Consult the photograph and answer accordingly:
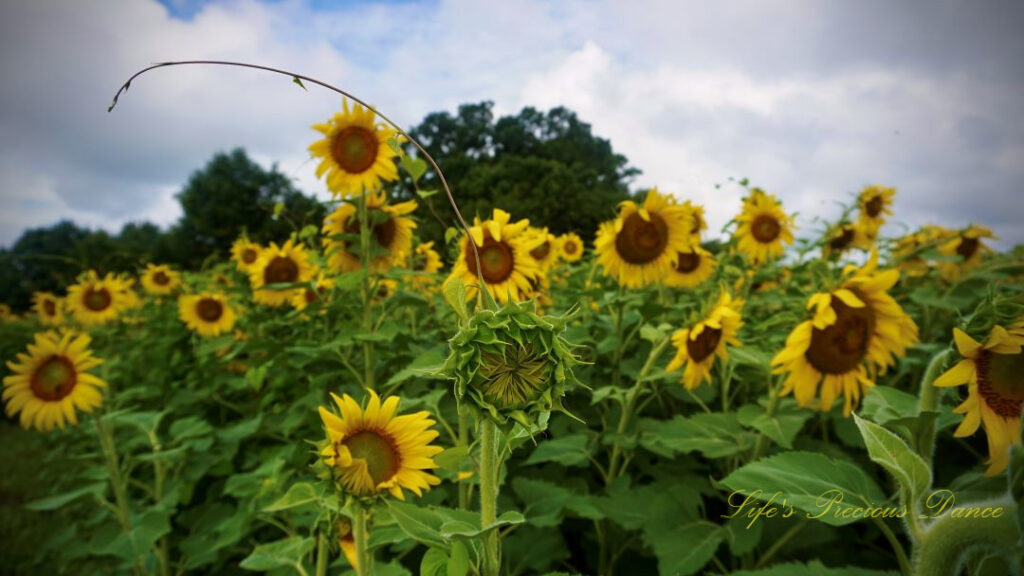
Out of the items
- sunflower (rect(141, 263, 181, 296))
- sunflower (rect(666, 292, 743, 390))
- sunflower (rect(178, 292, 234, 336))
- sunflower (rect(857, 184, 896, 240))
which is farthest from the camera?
sunflower (rect(141, 263, 181, 296))

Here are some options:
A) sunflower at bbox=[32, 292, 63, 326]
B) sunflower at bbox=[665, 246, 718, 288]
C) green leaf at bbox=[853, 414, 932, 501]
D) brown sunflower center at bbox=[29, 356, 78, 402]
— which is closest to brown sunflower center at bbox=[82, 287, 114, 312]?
sunflower at bbox=[32, 292, 63, 326]

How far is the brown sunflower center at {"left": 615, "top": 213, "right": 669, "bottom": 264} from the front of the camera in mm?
2822

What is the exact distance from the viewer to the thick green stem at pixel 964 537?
0.73 metres

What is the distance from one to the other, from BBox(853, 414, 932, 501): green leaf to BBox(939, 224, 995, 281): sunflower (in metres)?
3.60

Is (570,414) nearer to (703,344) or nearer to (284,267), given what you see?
(703,344)

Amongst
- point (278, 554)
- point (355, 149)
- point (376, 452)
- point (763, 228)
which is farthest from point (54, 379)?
point (763, 228)

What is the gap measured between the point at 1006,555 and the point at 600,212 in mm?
22379

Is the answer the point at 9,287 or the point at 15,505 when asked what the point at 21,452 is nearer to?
the point at 15,505

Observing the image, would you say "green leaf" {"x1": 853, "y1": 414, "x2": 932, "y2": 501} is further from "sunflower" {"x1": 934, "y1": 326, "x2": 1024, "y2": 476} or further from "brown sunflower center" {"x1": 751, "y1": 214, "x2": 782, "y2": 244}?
"brown sunflower center" {"x1": 751, "y1": 214, "x2": 782, "y2": 244}

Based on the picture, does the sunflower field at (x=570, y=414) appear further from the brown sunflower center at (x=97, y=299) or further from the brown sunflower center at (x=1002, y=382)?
the brown sunflower center at (x=97, y=299)

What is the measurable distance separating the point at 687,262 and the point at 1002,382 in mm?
2325

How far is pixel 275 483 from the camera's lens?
166cm

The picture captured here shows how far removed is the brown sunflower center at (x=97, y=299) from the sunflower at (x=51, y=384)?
8.67 ft

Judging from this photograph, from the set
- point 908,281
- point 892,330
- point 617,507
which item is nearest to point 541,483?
point 617,507
